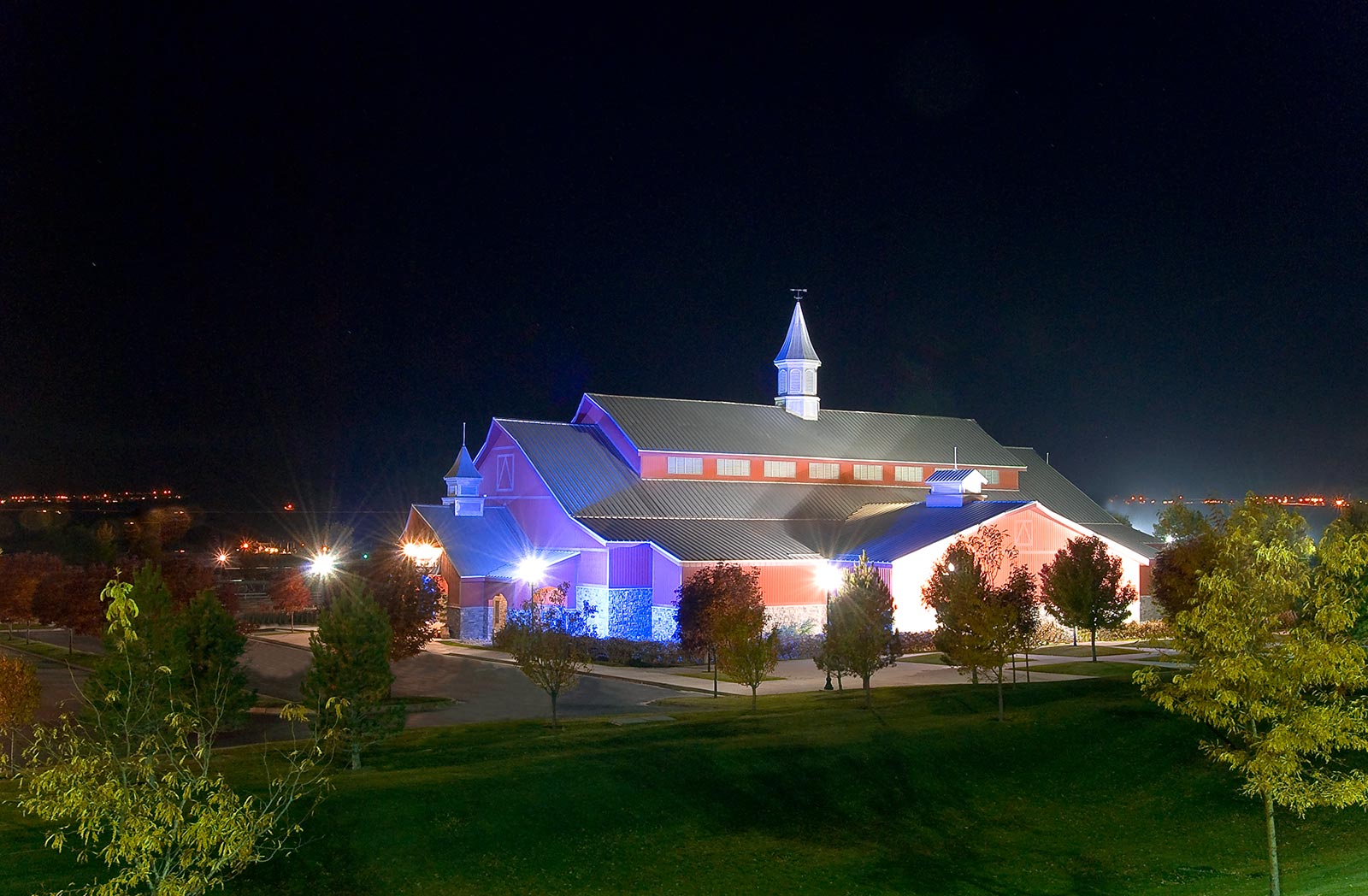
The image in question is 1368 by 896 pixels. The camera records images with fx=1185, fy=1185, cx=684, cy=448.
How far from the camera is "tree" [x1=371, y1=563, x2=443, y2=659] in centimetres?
3647

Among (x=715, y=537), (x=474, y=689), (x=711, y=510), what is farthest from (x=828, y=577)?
(x=474, y=689)

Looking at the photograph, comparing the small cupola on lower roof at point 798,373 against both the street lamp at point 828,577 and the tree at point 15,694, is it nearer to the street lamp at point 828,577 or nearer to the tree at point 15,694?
the street lamp at point 828,577

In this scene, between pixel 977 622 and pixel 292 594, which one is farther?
pixel 292 594

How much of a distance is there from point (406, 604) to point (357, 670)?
12.9 m

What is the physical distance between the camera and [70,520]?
5246 inches

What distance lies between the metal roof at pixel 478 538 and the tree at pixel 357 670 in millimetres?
27999

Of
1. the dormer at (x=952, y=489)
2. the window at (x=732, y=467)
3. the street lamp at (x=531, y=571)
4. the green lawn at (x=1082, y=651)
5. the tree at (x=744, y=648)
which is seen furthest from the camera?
the window at (x=732, y=467)

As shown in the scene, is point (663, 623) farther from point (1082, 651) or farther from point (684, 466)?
point (1082, 651)

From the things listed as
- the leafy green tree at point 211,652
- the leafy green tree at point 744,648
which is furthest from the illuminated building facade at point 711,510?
the leafy green tree at point 211,652

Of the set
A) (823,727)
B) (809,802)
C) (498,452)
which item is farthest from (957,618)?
(498,452)

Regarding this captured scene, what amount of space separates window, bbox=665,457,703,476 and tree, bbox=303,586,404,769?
3375cm

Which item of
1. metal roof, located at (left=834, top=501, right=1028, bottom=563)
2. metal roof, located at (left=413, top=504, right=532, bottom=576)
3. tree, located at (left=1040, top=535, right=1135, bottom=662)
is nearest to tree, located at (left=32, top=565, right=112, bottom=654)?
metal roof, located at (left=413, top=504, right=532, bottom=576)

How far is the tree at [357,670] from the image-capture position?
922 inches

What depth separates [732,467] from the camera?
59.8m
